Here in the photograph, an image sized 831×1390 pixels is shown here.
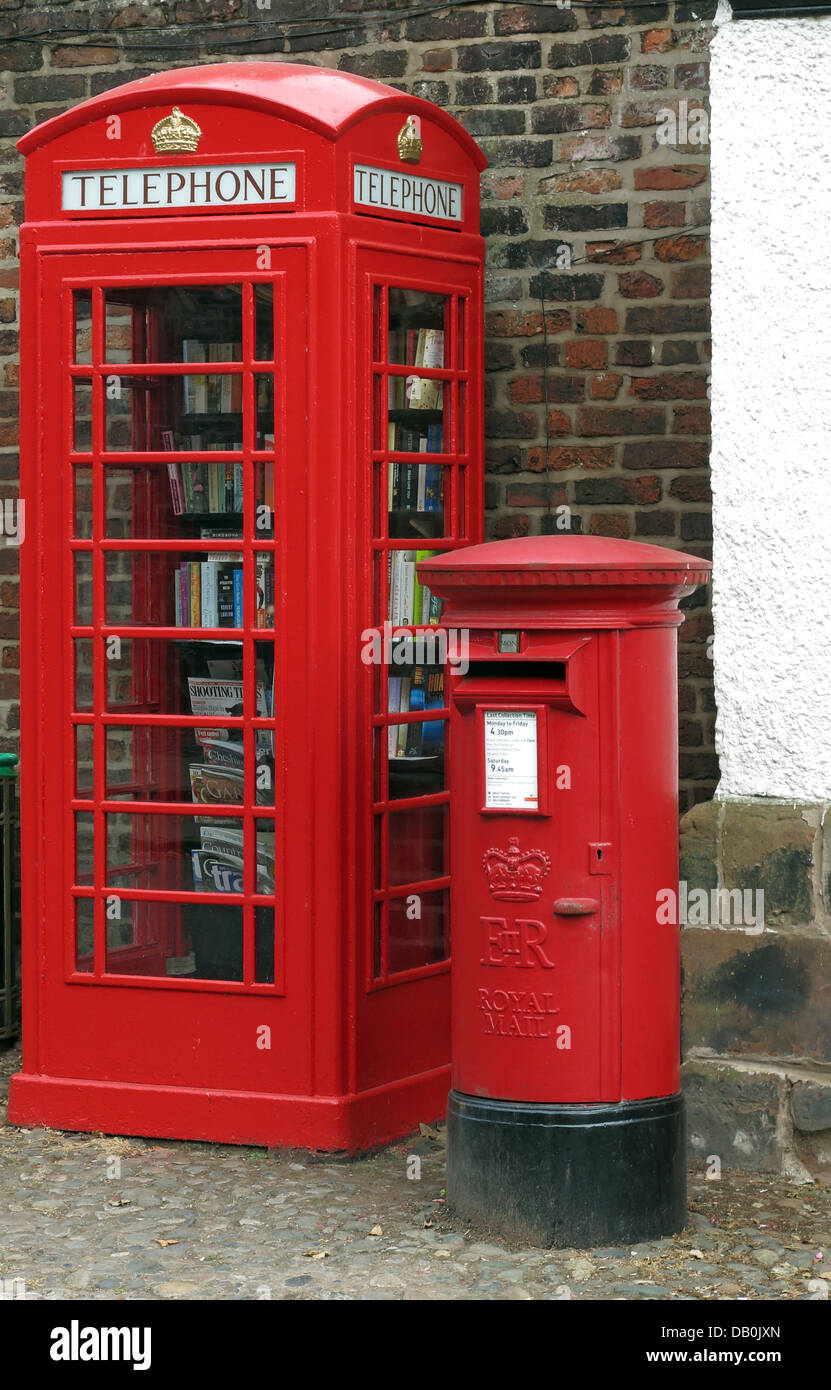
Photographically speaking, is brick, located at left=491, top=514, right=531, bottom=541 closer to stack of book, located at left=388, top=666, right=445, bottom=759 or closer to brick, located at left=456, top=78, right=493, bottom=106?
stack of book, located at left=388, top=666, right=445, bottom=759

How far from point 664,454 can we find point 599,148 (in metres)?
1.05

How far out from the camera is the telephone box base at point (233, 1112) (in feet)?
16.8

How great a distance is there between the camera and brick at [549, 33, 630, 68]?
5.75 meters

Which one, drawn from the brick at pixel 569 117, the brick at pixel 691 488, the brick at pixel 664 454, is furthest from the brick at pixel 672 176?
the brick at pixel 691 488

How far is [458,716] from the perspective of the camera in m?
4.39

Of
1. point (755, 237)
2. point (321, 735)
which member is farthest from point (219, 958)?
point (755, 237)

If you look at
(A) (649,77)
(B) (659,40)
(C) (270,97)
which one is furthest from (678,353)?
(C) (270,97)

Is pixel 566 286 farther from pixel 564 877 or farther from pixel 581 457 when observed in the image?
pixel 564 877

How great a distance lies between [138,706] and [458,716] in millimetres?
1366

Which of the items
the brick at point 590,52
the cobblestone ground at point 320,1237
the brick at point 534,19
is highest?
the brick at point 534,19

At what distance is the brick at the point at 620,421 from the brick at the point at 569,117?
934 mm

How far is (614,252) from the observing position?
5.79m

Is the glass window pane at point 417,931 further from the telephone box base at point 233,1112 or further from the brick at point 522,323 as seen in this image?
the brick at point 522,323

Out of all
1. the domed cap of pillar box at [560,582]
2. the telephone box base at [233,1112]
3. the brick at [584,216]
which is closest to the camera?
the domed cap of pillar box at [560,582]
